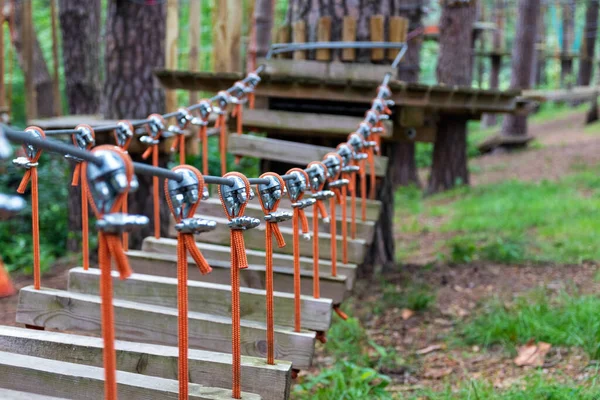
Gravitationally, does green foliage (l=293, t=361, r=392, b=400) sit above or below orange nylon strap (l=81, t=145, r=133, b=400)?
below

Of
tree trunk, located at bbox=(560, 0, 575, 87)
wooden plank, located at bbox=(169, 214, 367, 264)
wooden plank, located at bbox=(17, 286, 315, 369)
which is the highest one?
tree trunk, located at bbox=(560, 0, 575, 87)

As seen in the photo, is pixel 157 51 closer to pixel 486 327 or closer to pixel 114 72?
pixel 114 72

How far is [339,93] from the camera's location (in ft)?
15.9

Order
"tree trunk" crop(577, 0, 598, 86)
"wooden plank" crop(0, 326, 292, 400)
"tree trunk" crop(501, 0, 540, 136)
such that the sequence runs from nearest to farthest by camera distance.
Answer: "wooden plank" crop(0, 326, 292, 400)
"tree trunk" crop(501, 0, 540, 136)
"tree trunk" crop(577, 0, 598, 86)

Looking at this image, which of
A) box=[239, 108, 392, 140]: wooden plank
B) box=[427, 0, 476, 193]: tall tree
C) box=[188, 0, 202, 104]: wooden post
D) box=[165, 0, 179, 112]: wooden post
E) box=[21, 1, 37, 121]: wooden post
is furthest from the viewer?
box=[427, 0, 476, 193]: tall tree

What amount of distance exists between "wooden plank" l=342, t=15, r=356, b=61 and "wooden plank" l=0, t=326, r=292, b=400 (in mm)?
3325

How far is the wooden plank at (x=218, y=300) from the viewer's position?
2734mm

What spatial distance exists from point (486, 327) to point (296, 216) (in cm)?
224

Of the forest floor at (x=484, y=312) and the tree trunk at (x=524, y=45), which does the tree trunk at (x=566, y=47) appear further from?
the forest floor at (x=484, y=312)

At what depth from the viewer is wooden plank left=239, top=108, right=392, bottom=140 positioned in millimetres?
4691

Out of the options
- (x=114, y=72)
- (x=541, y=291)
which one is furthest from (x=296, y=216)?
(x=114, y=72)

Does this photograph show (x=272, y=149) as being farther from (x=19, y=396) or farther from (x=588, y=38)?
(x=588, y=38)

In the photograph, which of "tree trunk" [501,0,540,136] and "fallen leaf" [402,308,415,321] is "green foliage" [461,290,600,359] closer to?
"fallen leaf" [402,308,415,321]

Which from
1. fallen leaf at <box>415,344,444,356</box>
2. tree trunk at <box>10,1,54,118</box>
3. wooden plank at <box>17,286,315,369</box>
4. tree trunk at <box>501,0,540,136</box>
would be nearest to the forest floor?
fallen leaf at <box>415,344,444,356</box>
